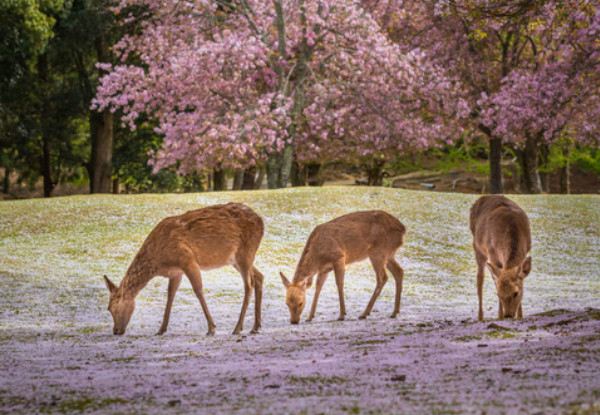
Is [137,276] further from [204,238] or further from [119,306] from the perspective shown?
[204,238]

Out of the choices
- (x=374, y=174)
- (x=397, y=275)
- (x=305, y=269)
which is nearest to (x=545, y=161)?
(x=374, y=174)

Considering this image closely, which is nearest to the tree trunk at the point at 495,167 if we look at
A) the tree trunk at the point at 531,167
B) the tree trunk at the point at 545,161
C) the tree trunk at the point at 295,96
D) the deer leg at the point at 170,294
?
the tree trunk at the point at 531,167

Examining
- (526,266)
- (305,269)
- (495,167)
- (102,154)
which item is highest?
(102,154)

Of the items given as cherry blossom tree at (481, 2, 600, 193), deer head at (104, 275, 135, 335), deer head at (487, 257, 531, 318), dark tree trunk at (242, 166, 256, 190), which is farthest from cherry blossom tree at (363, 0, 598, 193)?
deer head at (104, 275, 135, 335)

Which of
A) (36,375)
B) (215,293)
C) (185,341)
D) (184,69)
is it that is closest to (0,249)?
(215,293)

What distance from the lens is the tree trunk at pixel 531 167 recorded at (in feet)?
112

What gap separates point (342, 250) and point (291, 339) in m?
2.24

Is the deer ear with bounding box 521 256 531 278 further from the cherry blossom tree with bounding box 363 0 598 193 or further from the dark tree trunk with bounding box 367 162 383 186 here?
the dark tree trunk with bounding box 367 162 383 186

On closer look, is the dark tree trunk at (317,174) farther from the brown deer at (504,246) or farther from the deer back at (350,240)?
the brown deer at (504,246)

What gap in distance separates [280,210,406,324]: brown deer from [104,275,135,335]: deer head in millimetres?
2256

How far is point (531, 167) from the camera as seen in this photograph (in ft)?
114

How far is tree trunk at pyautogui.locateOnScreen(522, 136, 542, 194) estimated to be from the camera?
34.2 meters

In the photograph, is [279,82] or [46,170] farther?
[46,170]

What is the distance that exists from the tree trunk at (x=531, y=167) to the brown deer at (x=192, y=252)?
26.5 meters
